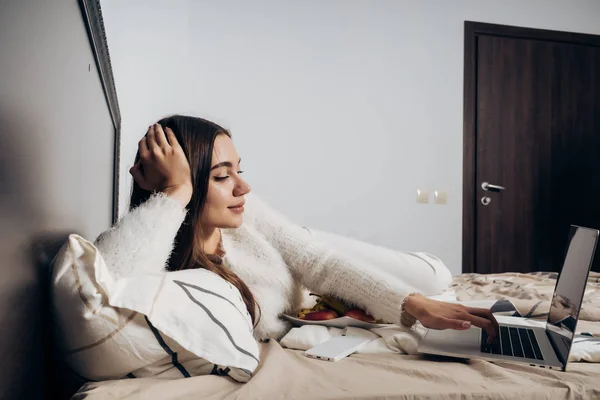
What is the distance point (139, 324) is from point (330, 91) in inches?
107

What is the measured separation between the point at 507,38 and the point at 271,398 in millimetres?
3439

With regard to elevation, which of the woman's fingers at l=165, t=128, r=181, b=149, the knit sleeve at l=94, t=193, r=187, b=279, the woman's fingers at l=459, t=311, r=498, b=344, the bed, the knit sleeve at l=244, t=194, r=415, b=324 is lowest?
the bed

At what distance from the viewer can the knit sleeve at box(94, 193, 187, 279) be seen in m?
0.89

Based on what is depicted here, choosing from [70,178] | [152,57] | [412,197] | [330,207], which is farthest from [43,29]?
[412,197]

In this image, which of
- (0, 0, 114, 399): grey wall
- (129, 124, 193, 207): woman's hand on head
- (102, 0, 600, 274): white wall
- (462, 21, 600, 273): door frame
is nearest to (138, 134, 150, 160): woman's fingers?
(129, 124, 193, 207): woman's hand on head

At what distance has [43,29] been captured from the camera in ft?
2.18

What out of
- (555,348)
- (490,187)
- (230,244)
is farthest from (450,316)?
(490,187)

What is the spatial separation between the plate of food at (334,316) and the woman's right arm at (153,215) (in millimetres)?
346

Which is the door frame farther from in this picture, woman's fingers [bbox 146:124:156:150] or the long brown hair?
woman's fingers [bbox 146:124:156:150]

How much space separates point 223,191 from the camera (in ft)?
3.70

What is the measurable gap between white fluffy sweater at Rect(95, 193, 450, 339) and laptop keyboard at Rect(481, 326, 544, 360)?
0.64ft

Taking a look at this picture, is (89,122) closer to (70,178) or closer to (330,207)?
(70,178)

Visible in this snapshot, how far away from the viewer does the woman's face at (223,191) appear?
Result: 3.67 feet

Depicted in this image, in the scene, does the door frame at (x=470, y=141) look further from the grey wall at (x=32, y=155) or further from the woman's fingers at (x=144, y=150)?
the grey wall at (x=32, y=155)
